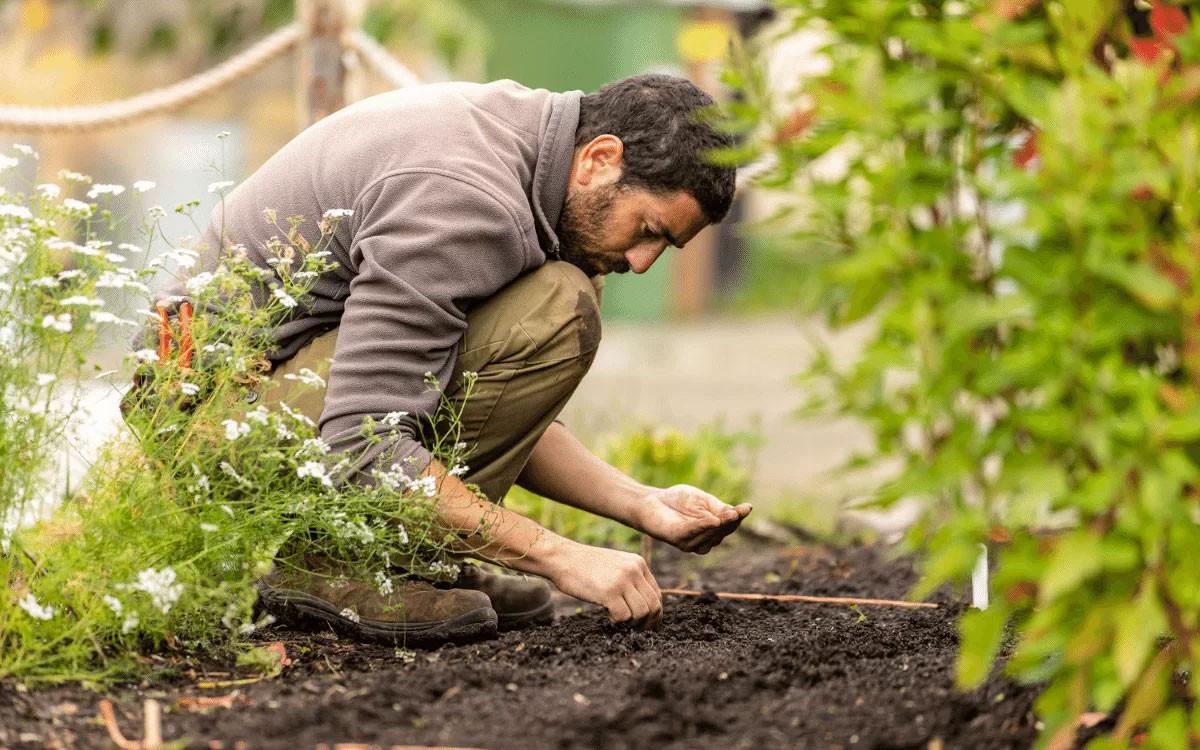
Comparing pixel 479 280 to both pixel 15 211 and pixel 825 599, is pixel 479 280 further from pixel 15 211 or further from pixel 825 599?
pixel 825 599

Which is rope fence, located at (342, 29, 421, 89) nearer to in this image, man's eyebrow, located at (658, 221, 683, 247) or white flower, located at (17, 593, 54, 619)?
man's eyebrow, located at (658, 221, 683, 247)

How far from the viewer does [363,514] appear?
2.39 m

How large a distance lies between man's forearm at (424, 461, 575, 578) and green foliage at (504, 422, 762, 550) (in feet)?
4.22

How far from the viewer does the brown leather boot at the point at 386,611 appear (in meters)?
2.65

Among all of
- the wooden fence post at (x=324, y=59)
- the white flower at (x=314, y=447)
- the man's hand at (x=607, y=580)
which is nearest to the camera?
the white flower at (x=314, y=447)

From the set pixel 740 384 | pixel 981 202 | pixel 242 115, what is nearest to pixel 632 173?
pixel 981 202

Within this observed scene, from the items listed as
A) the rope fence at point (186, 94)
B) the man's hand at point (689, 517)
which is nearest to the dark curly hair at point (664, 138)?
the man's hand at point (689, 517)

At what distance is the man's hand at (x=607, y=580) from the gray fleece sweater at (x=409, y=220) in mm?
351

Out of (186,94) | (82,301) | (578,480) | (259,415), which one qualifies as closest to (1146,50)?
(259,415)

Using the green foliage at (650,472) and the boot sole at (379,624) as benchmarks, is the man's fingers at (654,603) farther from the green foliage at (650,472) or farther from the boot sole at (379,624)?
the green foliage at (650,472)

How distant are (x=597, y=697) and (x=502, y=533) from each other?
1.75 ft

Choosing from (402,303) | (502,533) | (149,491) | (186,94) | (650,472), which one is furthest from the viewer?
(186,94)

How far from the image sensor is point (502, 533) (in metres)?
2.63

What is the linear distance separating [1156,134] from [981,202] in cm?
23
